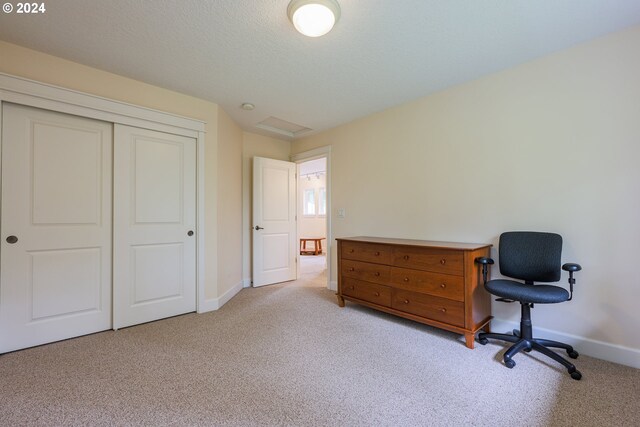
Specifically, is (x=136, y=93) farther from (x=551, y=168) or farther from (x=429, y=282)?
(x=551, y=168)

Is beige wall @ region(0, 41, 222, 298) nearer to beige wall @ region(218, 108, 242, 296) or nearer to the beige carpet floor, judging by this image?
beige wall @ region(218, 108, 242, 296)

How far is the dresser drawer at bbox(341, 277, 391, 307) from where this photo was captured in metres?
2.77

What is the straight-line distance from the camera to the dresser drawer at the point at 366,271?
2777mm

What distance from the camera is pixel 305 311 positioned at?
3.07 metres

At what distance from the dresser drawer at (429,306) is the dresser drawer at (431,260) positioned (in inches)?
10.0

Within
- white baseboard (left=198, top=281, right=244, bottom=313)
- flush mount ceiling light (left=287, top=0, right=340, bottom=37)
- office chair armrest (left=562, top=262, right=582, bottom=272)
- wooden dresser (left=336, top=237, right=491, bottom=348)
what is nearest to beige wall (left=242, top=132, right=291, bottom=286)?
white baseboard (left=198, top=281, right=244, bottom=313)

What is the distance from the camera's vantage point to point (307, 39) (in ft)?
6.59

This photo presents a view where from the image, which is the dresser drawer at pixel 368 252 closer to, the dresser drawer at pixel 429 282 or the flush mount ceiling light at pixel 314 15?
the dresser drawer at pixel 429 282

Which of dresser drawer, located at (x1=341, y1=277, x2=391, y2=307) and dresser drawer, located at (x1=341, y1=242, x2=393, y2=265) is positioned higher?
dresser drawer, located at (x1=341, y1=242, x2=393, y2=265)

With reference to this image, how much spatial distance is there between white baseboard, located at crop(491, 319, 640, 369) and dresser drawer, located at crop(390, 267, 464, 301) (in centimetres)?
76

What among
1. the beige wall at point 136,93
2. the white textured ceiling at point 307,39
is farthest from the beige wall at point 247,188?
the white textured ceiling at point 307,39

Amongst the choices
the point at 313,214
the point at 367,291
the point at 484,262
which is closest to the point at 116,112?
the point at 367,291

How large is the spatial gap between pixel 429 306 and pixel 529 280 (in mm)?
803

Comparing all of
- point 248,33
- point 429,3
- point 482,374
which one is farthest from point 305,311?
point 429,3
